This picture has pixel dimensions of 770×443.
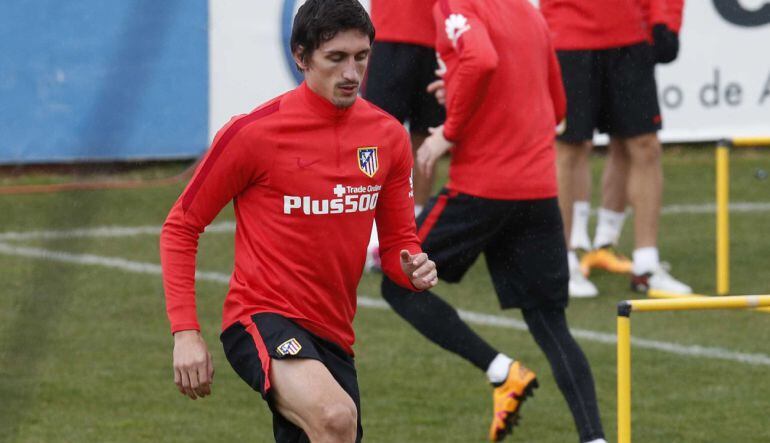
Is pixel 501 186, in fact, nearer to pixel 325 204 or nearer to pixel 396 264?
pixel 396 264

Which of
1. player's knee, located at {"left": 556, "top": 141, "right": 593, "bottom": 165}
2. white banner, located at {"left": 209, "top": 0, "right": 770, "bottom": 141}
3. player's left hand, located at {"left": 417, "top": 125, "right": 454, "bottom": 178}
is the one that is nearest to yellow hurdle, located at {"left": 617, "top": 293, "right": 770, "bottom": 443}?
player's left hand, located at {"left": 417, "top": 125, "right": 454, "bottom": 178}

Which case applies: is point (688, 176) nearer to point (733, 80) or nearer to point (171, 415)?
point (733, 80)

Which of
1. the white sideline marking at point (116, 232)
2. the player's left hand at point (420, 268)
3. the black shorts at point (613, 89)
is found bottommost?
the white sideline marking at point (116, 232)

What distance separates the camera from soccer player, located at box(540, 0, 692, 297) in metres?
9.08

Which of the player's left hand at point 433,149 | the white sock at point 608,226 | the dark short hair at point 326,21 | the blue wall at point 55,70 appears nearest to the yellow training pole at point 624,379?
the dark short hair at point 326,21

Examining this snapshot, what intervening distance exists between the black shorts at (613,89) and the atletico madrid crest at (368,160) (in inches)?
167

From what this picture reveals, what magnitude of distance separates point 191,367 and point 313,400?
348 millimetres

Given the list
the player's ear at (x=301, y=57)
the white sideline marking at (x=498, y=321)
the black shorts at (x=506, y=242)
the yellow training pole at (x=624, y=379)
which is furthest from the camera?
the white sideline marking at (x=498, y=321)

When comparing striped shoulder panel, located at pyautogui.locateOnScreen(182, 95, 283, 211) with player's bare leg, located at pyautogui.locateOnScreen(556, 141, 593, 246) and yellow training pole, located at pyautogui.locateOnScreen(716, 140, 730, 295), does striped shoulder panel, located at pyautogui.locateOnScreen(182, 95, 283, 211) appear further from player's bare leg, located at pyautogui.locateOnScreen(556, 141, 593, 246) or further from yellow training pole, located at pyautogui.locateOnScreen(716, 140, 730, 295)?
yellow training pole, located at pyautogui.locateOnScreen(716, 140, 730, 295)

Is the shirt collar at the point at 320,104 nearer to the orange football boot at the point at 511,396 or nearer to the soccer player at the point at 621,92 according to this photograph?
the orange football boot at the point at 511,396

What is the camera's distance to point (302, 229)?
4.91m

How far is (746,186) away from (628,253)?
2.51m

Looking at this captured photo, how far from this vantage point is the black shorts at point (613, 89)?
29.8 ft

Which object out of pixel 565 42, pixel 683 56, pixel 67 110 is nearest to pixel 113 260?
pixel 67 110
